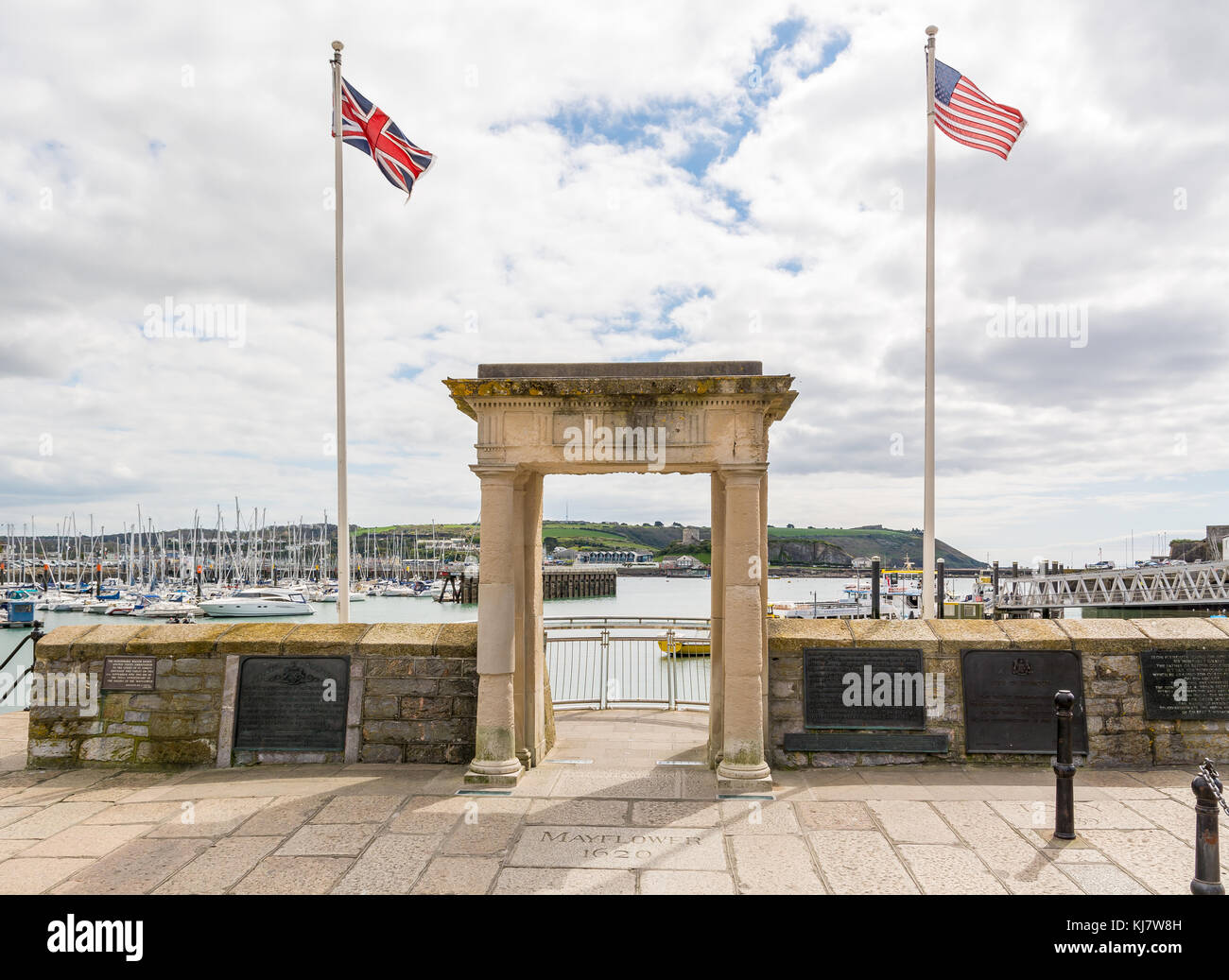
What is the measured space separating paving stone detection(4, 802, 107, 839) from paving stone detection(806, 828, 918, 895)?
19.7 feet

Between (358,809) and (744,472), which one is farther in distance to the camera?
(744,472)

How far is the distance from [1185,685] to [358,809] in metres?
8.20

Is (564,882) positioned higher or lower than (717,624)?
lower

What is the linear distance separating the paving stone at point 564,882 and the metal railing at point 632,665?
415 centimetres

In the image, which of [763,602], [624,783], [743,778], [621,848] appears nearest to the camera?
[621,848]

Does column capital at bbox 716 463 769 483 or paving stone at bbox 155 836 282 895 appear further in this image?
column capital at bbox 716 463 769 483

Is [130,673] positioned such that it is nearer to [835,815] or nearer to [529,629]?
[529,629]

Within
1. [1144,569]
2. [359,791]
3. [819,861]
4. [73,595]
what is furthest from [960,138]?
[73,595]

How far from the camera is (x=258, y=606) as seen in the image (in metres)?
52.8

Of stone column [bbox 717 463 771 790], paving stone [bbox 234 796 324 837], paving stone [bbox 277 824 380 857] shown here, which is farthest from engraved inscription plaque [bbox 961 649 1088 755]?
paving stone [bbox 234 796 324 837]

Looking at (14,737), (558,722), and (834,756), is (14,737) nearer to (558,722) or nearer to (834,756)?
(558,722)

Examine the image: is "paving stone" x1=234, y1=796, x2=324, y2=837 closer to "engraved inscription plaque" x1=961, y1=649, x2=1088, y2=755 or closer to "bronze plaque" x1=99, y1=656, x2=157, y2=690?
"bronze plaque" x1=99, y1=656, x2=157, y2=690

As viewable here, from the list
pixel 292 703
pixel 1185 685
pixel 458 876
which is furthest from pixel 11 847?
pixel 1185 685

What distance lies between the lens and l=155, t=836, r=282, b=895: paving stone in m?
4.67
